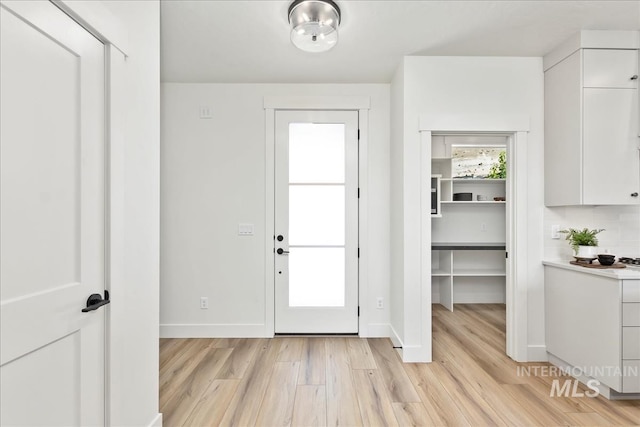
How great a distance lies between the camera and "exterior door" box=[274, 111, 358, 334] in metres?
3.35

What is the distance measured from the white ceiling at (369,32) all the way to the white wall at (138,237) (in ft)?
2.07

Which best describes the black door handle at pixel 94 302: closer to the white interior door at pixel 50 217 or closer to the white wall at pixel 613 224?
the white interior door at pixel 50 217

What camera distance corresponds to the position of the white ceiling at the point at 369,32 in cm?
214

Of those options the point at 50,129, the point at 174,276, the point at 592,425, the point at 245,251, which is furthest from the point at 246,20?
the point at 592,425

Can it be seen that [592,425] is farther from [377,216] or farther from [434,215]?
[434,215]

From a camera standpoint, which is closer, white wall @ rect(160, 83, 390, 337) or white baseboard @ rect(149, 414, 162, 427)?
white baseboard @ rect(149, 414, 162, 427)

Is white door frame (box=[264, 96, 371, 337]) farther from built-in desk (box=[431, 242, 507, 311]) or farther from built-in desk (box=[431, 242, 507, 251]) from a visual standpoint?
built-in desk (box=[431, 242, 507, 311])

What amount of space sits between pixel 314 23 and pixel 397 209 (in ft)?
5.68

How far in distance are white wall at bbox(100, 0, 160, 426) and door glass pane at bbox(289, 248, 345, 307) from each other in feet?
5.55

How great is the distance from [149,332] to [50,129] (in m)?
1.13

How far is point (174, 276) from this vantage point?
3.34 meters

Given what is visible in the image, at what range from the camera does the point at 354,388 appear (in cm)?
232

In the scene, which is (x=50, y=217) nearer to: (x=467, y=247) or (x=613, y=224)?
(x=613, y=224)

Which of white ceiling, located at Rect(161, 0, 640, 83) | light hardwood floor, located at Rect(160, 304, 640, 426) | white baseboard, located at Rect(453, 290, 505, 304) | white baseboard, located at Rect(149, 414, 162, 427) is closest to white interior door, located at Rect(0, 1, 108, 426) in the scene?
white baseboard, located at Rect(149, 414, 162, 427)
